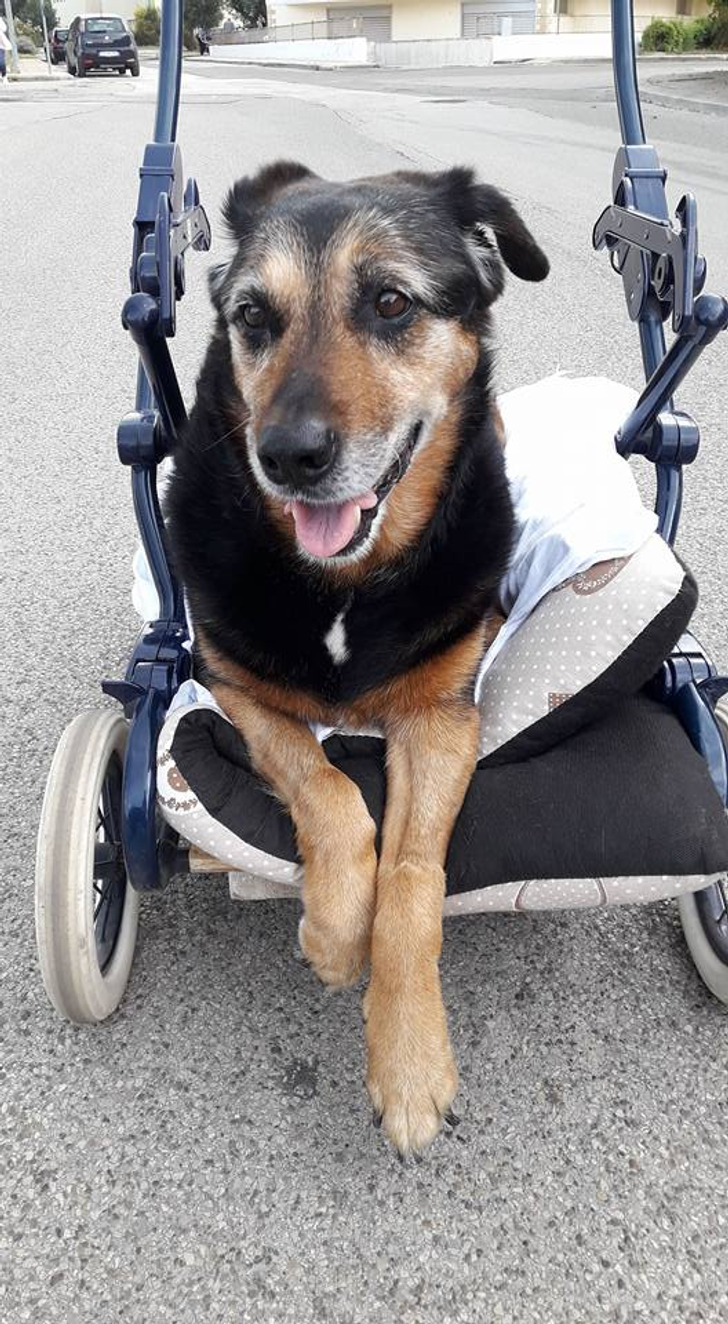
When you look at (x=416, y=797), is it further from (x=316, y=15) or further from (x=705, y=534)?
(x=316, y=15)

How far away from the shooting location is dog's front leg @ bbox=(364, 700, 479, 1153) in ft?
5.90

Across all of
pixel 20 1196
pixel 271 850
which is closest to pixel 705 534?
pixel 271 850

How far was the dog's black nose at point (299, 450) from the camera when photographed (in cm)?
180

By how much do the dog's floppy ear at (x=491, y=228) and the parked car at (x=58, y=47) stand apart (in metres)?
48.6

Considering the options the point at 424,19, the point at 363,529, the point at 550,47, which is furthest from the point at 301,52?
the point at 363,529

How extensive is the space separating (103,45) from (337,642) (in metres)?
39.1

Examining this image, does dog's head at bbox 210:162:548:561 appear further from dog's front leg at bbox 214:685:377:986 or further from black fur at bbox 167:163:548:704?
dog's front leg at bbox 214:685:377:986

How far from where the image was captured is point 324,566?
7.20ft

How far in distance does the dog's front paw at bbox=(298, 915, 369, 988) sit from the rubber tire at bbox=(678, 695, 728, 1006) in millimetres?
637

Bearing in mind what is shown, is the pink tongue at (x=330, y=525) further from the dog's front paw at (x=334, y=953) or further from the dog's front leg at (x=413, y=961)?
the dog's front paw at (x=334, y=953)

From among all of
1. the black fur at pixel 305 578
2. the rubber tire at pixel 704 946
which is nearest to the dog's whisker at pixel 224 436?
the black fur at pixel 305 578

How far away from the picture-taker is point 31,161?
41.9 feet

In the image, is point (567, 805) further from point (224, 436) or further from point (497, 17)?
Answer: point (497, 17)

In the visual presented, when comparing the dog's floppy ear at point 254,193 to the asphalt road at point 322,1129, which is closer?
the asphalt road at point 322,1129
